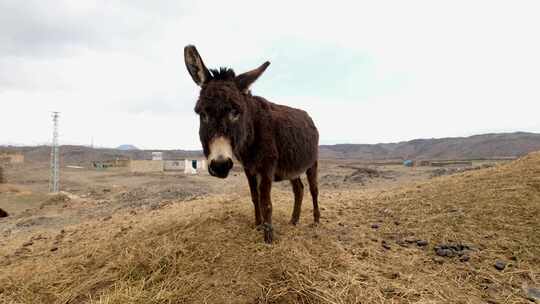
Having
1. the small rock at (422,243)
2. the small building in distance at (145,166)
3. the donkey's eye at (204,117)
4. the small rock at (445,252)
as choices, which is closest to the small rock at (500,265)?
the small rock at (445,252)

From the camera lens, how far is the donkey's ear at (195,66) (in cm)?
396

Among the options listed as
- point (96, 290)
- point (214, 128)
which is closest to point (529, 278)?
point (214, 128)

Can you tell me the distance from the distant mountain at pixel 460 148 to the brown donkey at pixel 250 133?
7563cm

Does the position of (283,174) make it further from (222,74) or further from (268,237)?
(222,74)

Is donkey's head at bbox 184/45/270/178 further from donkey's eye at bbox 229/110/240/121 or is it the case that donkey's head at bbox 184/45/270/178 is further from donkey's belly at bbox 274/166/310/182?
donkey's belly at bbox 274/166/310/182

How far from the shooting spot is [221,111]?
11.8 feet

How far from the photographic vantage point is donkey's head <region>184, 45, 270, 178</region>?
3.40m

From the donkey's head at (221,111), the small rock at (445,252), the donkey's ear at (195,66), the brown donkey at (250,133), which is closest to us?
the donkey's head at (221,111)

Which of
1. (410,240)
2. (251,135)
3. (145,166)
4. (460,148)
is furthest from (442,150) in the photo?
(251,135)

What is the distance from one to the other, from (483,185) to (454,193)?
0.72 meters

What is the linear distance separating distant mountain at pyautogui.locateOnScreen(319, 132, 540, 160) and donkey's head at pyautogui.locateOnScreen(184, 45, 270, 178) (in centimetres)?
7710

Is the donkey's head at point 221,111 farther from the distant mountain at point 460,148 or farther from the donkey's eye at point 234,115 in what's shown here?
the distant mountain at point 460,148

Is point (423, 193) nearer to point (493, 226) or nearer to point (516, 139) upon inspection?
point (493, 226)

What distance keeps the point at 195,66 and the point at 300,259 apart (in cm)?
302
